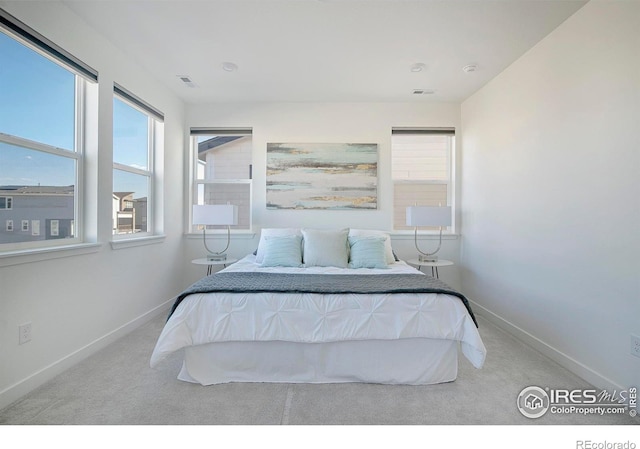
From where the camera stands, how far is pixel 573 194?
227cm

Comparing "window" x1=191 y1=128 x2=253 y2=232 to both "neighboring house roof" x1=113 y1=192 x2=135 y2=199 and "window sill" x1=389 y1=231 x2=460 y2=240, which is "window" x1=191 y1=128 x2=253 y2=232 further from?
"window sill" x1=389 y1=231 x2=460 y2=240

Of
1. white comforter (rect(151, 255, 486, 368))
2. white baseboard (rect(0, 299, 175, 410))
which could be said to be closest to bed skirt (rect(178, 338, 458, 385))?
white comforter (rect(151, 255, 486, 368))

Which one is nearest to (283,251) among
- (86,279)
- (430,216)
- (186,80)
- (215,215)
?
(215,215)

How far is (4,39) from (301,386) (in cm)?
287

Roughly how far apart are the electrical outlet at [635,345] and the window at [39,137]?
3.81 meters

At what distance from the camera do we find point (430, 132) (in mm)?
4023

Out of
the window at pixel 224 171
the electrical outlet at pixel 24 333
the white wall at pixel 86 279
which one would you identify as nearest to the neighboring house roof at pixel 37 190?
the white wall at pixel 86 279

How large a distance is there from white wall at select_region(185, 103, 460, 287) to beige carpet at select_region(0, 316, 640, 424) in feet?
6.22

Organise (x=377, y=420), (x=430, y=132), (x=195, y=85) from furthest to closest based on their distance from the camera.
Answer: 1. (x=430, y=132)
2. (x=195, y=85)
3. (x=377, y=420)

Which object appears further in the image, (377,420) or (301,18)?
(301,18)

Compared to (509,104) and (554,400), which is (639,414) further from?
(509,104)

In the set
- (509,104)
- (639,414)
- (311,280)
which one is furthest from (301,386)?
(509,104)

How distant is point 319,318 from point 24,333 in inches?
71.9

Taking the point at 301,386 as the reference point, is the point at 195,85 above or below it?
above
